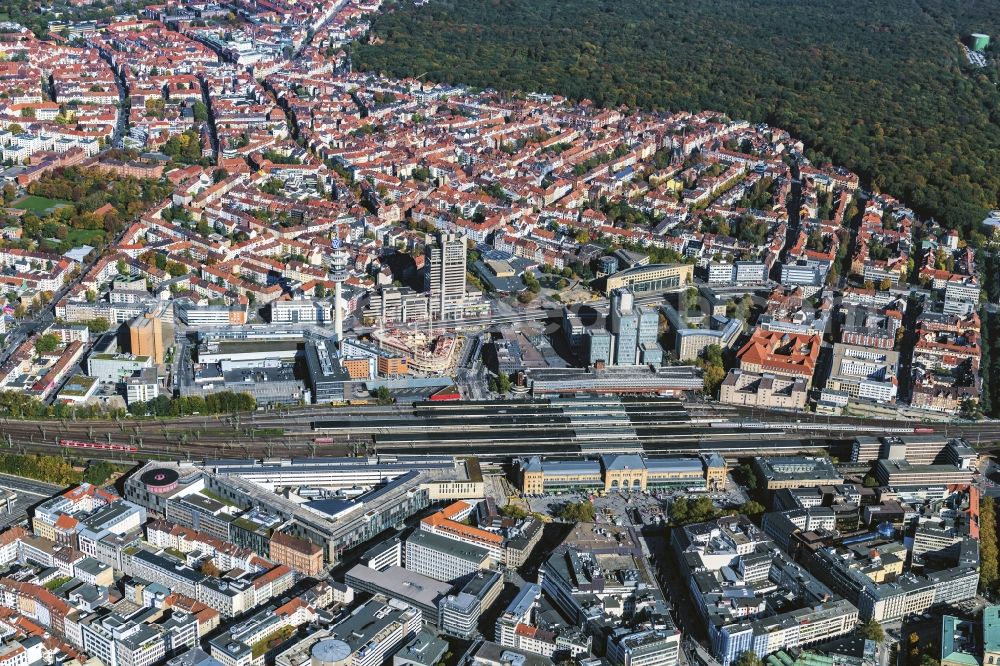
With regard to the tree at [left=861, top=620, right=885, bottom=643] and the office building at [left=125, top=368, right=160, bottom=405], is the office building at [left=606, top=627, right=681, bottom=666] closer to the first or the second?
the tree at [left=861, top=620, right=885, bottom=643]

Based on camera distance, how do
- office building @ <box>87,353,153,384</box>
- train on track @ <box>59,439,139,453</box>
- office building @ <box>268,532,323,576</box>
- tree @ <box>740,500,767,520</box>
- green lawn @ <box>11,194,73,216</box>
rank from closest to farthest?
office building @ <box>268,532,323,576</box> < tree @ <box>740,500,767,520</box> < train on track @ <box>59,439,139,453</box> < office building @ <box>87,353,153,384</box> < green lawn @ <box>11,194,73,216</box>

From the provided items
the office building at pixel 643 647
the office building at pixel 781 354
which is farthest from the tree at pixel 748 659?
the office building at pixel 781 354

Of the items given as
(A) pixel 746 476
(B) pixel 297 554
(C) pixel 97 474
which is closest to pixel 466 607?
(B) pixel 297 554

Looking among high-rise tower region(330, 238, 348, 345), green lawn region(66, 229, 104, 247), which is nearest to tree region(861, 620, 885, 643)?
high-rise tower region(330, 238, 348, 345)

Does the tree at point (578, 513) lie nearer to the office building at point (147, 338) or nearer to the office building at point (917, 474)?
the office building at point (917, 474)

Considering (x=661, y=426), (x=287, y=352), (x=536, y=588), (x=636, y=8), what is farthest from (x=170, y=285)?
(x=636, y=8)

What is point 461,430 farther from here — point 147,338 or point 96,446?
point 147,338

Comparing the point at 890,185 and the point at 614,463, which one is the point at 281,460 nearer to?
the point at 614,463
